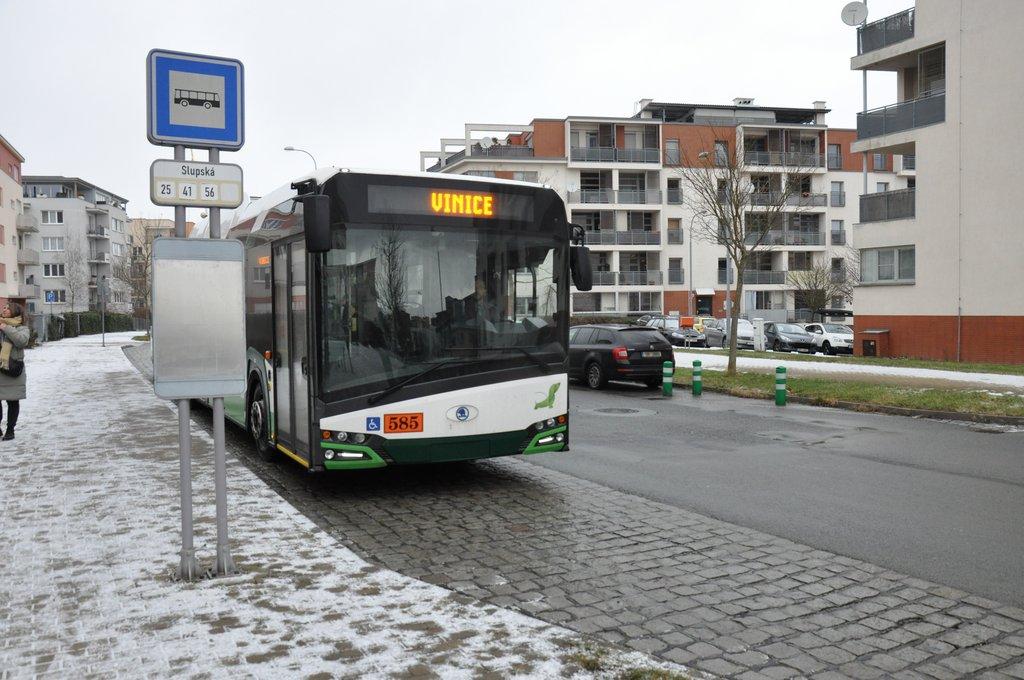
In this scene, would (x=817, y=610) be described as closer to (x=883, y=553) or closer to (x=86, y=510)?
(x=883, y=553)

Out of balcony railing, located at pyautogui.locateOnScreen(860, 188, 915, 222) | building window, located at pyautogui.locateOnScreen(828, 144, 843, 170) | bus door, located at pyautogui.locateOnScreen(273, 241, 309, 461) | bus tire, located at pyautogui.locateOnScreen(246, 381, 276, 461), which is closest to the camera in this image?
bus door, located at pyautogui.locateOnScreen(273, 241, 309, 461)

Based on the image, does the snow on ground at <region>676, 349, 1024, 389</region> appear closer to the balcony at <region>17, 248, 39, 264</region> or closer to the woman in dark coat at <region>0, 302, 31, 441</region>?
the woman in dark coat at <region>0, 302, 31, 441</region>

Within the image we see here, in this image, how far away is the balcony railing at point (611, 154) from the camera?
64.9 metres

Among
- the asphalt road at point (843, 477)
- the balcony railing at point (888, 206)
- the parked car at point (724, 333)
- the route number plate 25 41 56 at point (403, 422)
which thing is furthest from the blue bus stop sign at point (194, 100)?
the parked car at point (724, 333)

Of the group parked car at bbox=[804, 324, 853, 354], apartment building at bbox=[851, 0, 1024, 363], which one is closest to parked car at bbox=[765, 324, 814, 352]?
parked car at bbox=[804, 324, 853, 354]

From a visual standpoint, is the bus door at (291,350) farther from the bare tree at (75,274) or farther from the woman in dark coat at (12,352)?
the bare tree at (75,274)

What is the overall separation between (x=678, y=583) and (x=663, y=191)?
209ft

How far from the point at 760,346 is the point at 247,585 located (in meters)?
33.5

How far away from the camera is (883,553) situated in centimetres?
618

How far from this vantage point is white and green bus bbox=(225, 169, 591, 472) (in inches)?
299

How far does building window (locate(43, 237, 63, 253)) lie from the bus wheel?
3949 inches

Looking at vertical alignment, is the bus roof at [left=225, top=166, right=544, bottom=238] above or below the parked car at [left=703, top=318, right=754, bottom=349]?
above

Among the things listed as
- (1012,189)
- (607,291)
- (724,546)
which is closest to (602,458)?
(724,546)

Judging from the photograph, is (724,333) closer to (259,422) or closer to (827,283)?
(827,283)
